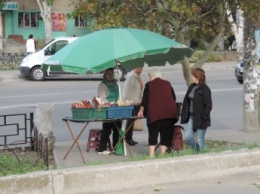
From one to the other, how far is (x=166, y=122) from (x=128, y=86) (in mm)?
2194

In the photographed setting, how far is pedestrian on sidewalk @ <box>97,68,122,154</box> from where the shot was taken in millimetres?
12789

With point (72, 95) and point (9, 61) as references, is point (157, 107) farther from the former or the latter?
point (9, 61)

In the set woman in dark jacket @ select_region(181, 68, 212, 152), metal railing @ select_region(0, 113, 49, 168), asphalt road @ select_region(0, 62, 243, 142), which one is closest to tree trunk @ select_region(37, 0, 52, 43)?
asphalt road @ select_region(0, 62, 243, 142)

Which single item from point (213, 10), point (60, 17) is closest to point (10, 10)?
point (60, 17)

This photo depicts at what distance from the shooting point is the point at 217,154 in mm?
10062

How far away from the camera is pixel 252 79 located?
Answer: 14.5 m

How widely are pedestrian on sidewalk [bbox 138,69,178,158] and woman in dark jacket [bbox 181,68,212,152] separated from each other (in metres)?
0.25

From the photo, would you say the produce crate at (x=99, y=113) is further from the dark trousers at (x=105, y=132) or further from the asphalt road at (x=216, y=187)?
the asphalt road at (x=216, y=187)

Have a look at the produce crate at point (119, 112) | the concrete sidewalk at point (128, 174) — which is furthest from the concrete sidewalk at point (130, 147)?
the concrete sidewalk at point (128, 174)

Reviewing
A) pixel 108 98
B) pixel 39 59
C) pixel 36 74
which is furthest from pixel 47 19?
pixel 108 98

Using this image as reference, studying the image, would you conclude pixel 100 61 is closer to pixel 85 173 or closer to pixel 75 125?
pixel 85 173

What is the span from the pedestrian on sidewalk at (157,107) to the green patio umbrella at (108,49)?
50 cm

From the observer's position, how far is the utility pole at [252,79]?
14.4 meters

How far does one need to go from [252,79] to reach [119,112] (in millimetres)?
3819
